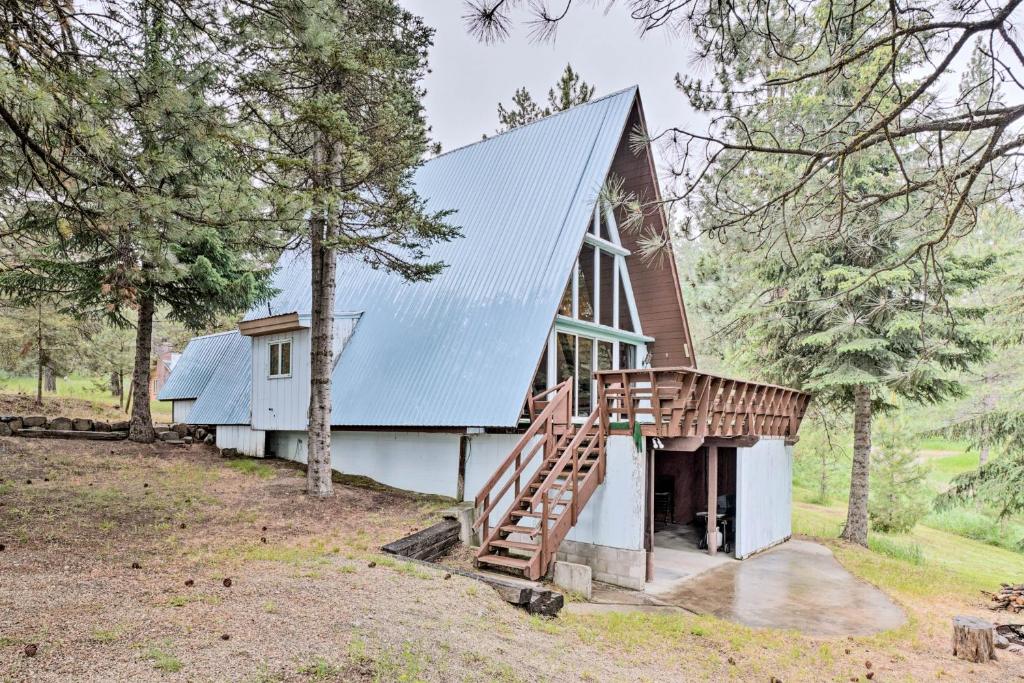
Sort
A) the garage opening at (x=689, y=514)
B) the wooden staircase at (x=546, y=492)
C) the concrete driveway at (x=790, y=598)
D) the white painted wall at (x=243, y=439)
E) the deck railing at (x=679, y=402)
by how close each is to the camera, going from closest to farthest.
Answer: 1. the concrete driveway at (x=790, y=598)
2. the wooden staircase at (x=546, y=492)
3. the deck railing at (x=679, y=402)
4. the garage opening at (x=689, y=514)
5. the white painted wall at (x=243, y=439)

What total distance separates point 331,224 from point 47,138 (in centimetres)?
446

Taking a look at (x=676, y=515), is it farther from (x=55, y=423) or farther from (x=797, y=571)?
(x=55, y=423)

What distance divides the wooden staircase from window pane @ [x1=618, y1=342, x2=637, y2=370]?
3560 mm

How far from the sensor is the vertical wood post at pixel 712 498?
10.1 metres

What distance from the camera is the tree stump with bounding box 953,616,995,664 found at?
5.83 m

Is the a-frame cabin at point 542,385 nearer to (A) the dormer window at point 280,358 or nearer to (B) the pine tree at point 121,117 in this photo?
(A) the dormer window at point 280,358

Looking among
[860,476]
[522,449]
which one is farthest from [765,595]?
[860,476]

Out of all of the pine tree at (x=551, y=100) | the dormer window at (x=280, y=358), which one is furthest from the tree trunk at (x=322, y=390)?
the pine tree at (x=551, y=100)

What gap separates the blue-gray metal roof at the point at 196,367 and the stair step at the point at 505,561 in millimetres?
12042

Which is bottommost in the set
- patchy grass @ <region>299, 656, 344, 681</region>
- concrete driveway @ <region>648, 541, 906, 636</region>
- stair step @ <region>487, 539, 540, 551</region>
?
concrete driveway @ <region>648, 541, 906, 636</region>

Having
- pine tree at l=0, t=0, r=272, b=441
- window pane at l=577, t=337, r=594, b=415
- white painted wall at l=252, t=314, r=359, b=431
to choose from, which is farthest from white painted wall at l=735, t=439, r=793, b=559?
pine tree at l=0, t=0, r=272, b=441

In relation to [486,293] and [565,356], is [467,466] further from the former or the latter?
[486,293]

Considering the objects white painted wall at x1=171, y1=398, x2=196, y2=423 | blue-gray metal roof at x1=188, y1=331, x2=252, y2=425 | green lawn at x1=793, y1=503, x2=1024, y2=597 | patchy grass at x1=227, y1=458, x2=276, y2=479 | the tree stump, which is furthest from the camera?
white painted wall at x1=171, y1=398, x2=196, y2=423

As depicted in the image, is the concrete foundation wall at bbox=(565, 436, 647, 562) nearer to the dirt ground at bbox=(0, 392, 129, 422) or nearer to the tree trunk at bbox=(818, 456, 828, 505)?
the dirt ground at bbox=(0, 392, 129, 422)
